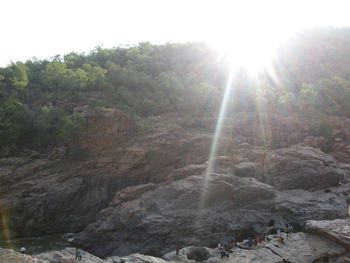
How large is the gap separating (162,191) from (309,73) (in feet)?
180

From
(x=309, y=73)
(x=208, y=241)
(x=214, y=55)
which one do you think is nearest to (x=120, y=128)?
(x=208, y=241)

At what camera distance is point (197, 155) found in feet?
158

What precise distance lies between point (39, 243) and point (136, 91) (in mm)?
31496

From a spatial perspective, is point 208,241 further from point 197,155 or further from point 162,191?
point 197,155

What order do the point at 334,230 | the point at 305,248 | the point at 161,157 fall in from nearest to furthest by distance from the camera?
the point at 305,248 → the point at 334,230 → the point at 161,157

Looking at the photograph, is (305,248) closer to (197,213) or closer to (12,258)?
(197,213)

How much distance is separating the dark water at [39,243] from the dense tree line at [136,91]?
1296 centimetres

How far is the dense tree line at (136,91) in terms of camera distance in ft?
172

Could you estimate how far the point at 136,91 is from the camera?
6625cm

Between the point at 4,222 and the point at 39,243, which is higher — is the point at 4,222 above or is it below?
above

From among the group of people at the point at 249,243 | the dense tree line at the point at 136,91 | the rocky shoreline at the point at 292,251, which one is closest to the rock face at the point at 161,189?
the rocky shoreline at the point at 292,251

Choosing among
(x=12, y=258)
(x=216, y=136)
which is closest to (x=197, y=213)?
(x=216, y=136)

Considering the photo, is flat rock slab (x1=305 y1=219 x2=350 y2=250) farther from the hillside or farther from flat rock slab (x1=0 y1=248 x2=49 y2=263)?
flat rock slab (x1=0 y1=248 x2=49 y2=263)

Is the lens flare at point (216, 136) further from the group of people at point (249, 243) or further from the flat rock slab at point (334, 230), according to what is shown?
the flat rock slab at point (334, 230)
